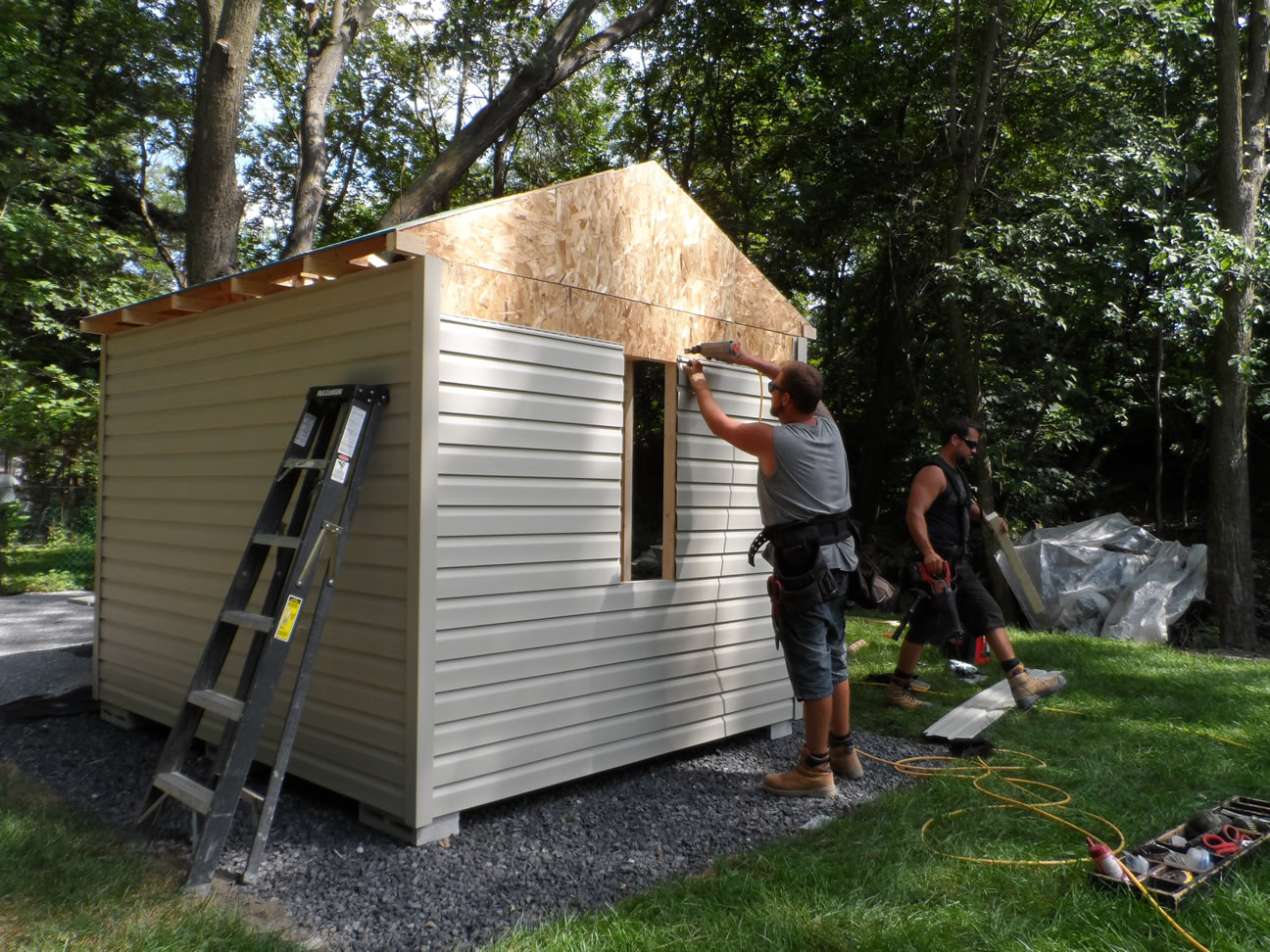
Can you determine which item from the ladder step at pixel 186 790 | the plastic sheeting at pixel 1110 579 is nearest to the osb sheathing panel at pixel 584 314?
the ladder step at pixel 186 790

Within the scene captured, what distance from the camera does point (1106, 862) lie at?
9.87ft

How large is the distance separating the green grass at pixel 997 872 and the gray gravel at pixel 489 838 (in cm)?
21

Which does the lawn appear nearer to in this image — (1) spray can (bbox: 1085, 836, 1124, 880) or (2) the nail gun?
(1) spray can (bbox: 1085, 836, 1124, 880)

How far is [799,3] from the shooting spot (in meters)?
12.4

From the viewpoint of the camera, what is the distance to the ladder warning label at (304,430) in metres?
3.82

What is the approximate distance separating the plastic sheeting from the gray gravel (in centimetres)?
470

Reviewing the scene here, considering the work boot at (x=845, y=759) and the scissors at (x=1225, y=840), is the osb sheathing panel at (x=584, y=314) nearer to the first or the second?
the work boot at (x=845, y=759)

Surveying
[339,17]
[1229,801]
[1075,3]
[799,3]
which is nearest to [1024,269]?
[1075,3]

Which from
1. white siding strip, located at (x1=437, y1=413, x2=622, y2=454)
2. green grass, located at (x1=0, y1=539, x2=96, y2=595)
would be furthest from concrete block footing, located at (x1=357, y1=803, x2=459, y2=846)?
green grass, located at (x1=0, y1=539, x2=96, y2=595)

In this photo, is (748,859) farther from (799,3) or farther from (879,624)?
(799,3)

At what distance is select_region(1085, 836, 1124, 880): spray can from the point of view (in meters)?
2.98

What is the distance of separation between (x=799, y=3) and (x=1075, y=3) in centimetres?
399

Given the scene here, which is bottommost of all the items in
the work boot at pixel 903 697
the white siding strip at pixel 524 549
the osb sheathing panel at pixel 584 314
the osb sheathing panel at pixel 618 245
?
the work boot at pixel 903 697

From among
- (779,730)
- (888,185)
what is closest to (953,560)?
(779,730)
